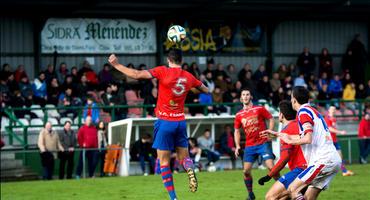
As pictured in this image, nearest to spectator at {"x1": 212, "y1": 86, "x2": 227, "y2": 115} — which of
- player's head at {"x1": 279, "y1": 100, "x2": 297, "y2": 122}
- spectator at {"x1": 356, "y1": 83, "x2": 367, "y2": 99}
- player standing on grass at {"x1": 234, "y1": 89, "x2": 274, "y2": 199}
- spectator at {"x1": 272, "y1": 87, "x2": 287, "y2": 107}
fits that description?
spectator at {"x1": 272, "y1": 87, "x2": 287, "y2": 107}

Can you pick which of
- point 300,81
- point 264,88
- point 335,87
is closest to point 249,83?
point 264,88

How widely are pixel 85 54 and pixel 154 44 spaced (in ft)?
9.87

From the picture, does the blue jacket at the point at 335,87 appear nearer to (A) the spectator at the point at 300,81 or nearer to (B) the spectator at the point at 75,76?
(A) the spectator at the point at 300,81

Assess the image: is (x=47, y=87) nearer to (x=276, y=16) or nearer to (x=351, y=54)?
(x=276, y=16)

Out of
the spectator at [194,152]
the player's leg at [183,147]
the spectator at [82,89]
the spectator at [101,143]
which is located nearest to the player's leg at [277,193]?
the player's leg at [183,147]

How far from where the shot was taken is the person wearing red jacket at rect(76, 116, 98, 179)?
2745cm

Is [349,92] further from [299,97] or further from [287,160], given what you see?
[299,97]

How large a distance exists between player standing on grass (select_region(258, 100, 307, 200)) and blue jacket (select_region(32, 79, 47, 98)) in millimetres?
18045

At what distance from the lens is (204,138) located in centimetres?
2998

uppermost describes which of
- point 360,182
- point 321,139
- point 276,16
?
point 276,16

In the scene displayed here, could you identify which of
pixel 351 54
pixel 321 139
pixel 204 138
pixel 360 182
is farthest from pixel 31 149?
pixel 321 139

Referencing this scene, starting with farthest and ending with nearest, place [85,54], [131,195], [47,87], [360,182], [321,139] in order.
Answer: [85,54] → [47,87] → [360,182] → [131,195] → [321,139]

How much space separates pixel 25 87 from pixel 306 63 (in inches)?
489

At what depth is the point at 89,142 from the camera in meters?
27.7
